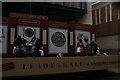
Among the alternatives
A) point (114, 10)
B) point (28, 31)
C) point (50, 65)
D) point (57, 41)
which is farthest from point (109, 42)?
point (50, 65)

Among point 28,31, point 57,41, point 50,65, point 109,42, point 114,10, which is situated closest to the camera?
point 50,65

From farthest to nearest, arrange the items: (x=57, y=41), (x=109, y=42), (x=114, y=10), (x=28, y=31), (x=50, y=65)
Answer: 1. (x=114, y=10)
2. (x=109, y=42)
3. (x=57, y=41)
4. (x=28, y=31)
5. (x=50, y=65)

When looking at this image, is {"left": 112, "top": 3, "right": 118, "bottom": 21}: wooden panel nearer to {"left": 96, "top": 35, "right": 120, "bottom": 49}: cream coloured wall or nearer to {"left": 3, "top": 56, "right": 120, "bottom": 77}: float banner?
{"left": 96, "top": 35, "right": 120, "bottom": 49}: cream coloured wall

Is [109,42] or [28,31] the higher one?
[28,31]

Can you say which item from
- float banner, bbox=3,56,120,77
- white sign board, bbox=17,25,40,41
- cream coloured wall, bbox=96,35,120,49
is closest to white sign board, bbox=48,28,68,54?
white sign board, bbox=17,25,40,41

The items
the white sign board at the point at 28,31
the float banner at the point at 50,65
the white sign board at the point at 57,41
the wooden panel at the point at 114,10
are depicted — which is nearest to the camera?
the float banner at the point at 50,65

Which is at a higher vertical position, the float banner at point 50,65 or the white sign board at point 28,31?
the white sign board at point 28,31

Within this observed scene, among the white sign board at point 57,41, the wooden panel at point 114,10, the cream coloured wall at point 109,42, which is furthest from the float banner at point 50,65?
the wooden panel at point 114,10

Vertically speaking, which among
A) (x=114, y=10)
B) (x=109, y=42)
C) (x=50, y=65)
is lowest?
(x=50, y=65)

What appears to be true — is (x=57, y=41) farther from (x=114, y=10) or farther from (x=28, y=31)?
(x=114, y=10)

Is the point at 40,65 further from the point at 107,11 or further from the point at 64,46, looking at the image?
the point at 107,11

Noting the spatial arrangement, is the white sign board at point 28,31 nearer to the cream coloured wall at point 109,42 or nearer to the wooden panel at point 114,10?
the cream coloured wall at point 109,42

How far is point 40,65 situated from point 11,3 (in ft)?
24.5

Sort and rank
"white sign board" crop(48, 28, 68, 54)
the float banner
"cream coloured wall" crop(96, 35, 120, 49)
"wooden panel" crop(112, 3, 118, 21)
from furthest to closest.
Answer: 1. "wooden panel" crop(112, 3, 118, 21)
2. "cream coloured wall" crop(96, 35, 120, 49)
3. "white sign board" crop(48, 28, 68, 54)
4. the float banner
